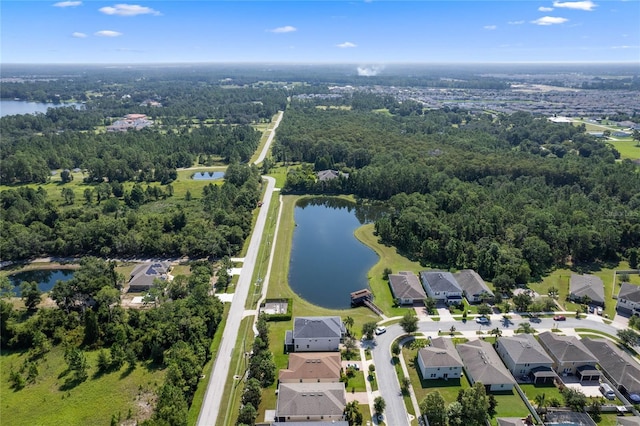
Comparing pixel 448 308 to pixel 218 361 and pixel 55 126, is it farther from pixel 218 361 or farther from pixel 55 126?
pixel 55 126

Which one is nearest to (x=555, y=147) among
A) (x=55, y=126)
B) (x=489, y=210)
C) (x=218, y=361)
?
(x=489, y=210)

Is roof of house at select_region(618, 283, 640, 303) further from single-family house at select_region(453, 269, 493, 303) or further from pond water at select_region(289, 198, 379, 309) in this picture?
pond water at select_region(289, 198, 379, 309)

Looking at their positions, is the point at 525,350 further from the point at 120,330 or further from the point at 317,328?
the point at 120,330

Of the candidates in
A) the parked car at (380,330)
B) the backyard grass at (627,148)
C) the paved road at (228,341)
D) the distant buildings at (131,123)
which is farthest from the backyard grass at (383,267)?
the distant buildings at (131,123)

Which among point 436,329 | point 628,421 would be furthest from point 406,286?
point 628,421

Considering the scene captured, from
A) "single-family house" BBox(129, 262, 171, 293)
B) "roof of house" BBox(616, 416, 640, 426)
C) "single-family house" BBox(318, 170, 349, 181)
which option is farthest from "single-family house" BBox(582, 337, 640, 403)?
"single-family house" BBox(318, 170, 349, 181)
